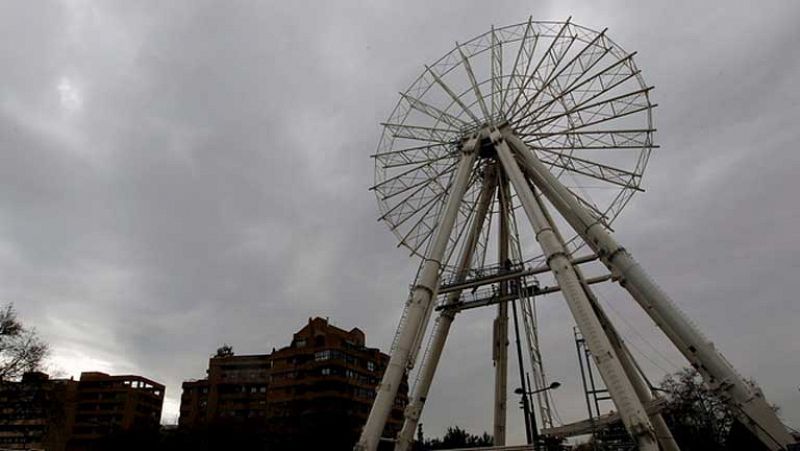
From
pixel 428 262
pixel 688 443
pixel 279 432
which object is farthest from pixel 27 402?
pixel 688 443

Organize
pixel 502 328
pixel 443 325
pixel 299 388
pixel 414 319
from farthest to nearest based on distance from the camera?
pixel 299 388 → pixel 502 328 → pixel 443 325 → pixel 414 319

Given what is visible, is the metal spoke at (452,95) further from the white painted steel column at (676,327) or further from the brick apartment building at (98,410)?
the brick apartment building at (98,410)

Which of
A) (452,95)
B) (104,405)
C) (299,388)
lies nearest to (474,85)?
(452,95)

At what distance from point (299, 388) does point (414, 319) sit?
175 feet

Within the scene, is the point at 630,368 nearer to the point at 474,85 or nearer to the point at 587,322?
the point at 587,322

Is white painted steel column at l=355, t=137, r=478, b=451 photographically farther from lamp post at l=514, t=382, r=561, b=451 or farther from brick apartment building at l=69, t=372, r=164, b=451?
brick apartment building at l=69, t=372, r=164, b=451

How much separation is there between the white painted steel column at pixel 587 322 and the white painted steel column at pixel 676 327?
7.15 ft

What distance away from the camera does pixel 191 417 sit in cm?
8062

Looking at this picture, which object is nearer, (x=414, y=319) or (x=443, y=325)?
(x=414, y=319)

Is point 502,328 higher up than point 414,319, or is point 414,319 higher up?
point 502,328

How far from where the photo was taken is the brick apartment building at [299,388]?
62.5 meters

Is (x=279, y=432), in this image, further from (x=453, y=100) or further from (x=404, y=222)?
(x=453, y=100)

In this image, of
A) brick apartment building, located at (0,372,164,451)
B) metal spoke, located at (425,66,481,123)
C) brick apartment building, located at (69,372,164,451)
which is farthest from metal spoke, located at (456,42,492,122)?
brick apartment building, located at (69,372,164,451)

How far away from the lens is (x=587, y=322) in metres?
21.3
